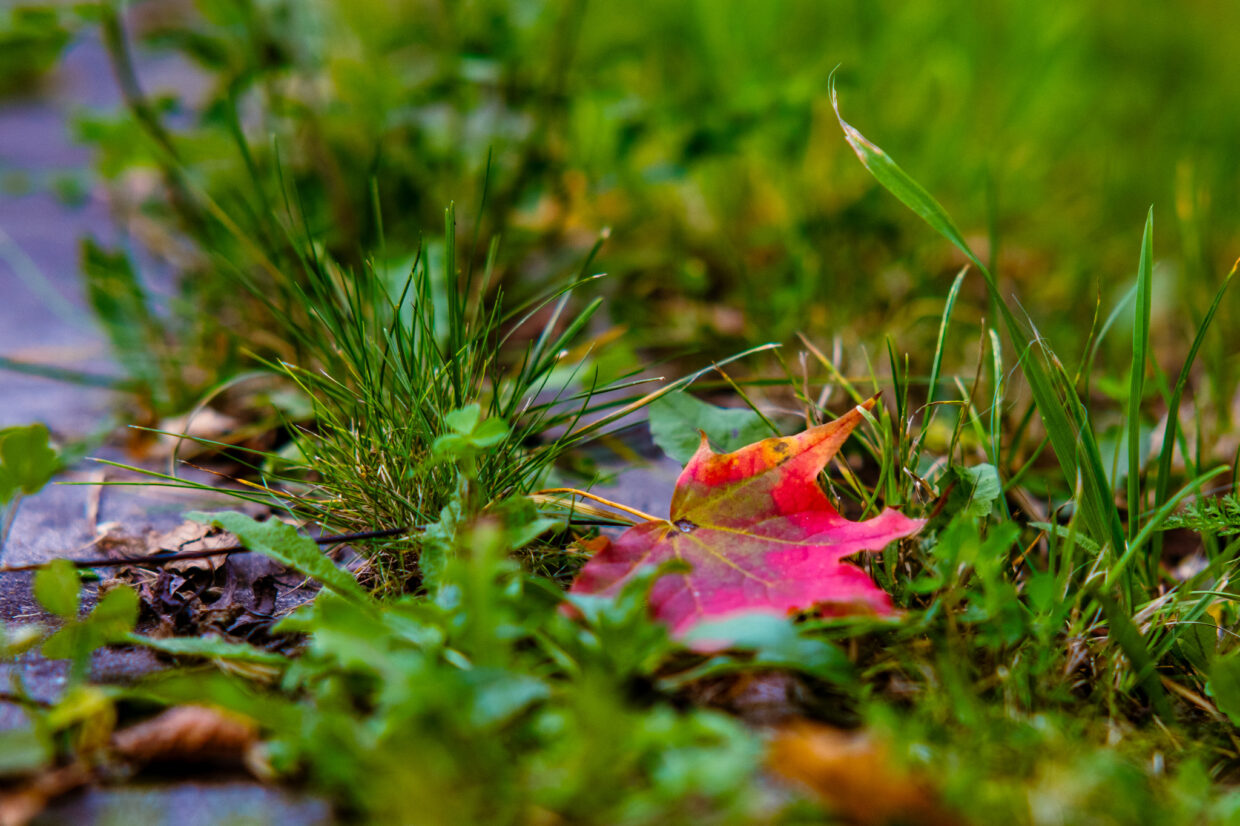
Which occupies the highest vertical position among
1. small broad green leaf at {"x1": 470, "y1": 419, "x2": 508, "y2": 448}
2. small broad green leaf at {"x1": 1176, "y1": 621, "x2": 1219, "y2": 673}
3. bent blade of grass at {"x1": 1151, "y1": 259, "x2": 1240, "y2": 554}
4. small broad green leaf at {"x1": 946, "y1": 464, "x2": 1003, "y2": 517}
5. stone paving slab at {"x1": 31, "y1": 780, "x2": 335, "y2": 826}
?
small broad green leaf at {"x1": 470, "y1": 419, "x2": 508, "y2": 448}

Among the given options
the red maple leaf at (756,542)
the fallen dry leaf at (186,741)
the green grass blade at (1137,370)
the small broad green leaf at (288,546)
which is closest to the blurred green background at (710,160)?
the green grass blade at (1137,370)

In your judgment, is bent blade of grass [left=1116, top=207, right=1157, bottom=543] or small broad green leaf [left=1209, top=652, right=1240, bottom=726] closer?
small broad green leaf [left=1209, top=652, right=1240, bottom=726]

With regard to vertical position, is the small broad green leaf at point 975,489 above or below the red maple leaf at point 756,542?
below

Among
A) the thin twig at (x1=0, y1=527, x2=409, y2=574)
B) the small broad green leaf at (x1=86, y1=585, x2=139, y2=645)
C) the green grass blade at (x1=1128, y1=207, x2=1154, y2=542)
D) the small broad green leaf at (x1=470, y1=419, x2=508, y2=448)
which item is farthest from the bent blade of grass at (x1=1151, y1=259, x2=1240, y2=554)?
the small broad green leaf at (x1=86, y1=585, x2=139, y2=645)

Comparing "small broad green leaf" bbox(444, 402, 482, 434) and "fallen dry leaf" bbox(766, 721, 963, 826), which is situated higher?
"small broad green leaf" bbox(444, 402, 482, 434)

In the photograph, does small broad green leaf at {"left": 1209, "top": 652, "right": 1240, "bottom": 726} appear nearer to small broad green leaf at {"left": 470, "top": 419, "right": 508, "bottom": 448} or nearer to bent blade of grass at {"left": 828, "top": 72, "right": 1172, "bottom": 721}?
bent blade of grass at {"left": 828, "top": 72, "right": 1172, "bottom": 721}

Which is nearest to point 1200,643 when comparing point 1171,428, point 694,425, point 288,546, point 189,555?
point 1171,428

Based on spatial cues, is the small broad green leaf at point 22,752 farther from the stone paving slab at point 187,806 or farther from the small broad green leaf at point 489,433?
the small broad green leaf at point 489,433

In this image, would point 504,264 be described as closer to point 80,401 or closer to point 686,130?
point 686,130
